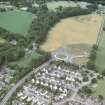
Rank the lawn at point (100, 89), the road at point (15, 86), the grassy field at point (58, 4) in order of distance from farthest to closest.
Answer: the grassy field at point (58, 4) → the lawn at point (100, 89) → the road at point (15, 86)

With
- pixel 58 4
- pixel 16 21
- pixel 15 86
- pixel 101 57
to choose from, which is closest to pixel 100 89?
pixel 101 57

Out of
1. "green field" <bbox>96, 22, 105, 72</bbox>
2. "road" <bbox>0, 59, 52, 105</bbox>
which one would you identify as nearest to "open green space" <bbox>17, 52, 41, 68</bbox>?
"road" <bbox>0, 59, 52, 105</bbox>

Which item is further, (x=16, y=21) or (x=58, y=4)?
(x=58, y=4)

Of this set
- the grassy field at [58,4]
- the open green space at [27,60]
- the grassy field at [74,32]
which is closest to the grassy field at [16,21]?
the grassy field at [74,32]

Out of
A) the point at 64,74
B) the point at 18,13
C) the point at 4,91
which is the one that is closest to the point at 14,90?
the point at 4,91

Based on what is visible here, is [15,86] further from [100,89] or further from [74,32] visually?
[74,32]

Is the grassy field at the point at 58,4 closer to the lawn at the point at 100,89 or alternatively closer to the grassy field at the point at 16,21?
the grassy field at the point at 16,21

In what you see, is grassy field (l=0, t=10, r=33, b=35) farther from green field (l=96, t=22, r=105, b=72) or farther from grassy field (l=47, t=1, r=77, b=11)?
green field (l=96, t=22, r=105, b=72)
